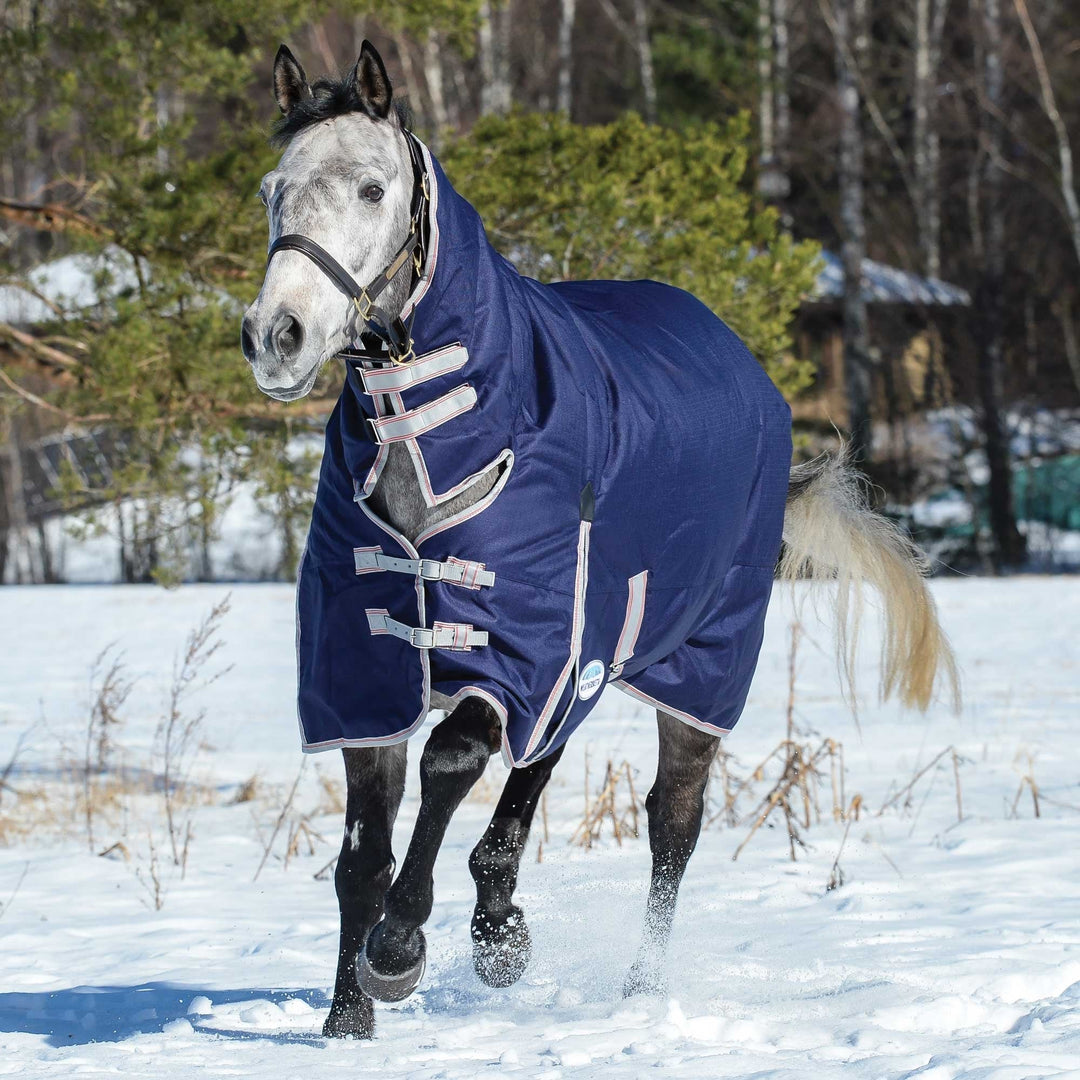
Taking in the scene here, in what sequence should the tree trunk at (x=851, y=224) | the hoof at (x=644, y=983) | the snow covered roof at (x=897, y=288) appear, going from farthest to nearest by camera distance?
1. the snow covered roof at (x=897, y=288)
2. the tree trunk at (x=851, y=224)
3. the hoof at (x=644, y=983)

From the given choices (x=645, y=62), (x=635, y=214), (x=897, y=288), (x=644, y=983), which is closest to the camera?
(x=644, y=983)

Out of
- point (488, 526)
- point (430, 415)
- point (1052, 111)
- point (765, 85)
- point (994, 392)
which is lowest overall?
point (488, 526)

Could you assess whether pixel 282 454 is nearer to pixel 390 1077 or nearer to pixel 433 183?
pixel 433 183

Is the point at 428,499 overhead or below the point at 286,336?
below

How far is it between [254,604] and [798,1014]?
411 inches

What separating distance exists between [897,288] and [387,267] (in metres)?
17.8

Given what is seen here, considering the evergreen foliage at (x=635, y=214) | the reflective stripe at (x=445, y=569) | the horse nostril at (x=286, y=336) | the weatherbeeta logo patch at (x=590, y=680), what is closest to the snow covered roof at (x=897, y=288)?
the evergreen foliage at (x=635, y=214)

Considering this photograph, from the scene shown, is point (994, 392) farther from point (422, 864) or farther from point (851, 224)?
point (422, 864)

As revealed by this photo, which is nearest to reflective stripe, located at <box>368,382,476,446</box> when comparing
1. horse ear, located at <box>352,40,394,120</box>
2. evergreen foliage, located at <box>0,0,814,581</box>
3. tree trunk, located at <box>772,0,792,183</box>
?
horse ear, located at <box>352,40,394,120</box>

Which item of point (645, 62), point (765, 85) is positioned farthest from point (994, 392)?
point (645, 62)

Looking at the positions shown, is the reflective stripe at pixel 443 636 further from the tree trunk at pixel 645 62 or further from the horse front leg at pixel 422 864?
the tree trunk at pixel 645 62

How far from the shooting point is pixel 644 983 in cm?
353

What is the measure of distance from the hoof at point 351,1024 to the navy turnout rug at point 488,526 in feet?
→ 1.91

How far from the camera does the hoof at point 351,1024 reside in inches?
119
